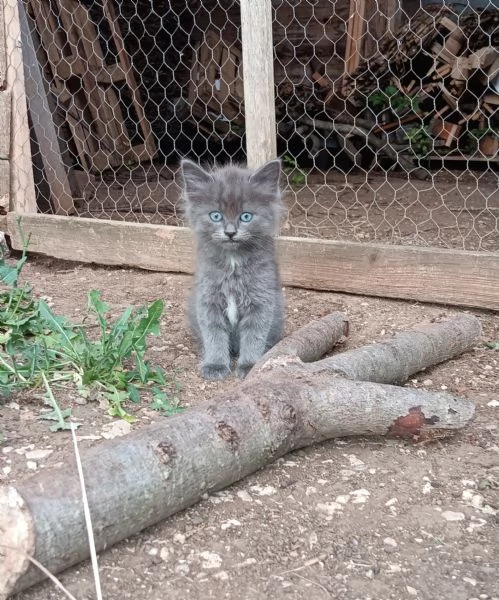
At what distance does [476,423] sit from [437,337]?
1.56 feet

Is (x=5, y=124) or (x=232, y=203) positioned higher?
(x=5, y=124)

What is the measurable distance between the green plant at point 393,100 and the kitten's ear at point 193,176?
151 inches

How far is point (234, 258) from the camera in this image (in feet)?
8.84

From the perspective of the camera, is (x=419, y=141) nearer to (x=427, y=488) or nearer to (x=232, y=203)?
(x=232, y=203)

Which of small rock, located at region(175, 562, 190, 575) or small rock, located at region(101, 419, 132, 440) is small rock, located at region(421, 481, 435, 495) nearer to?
small rock, located at region(175, 562, 190, 575)

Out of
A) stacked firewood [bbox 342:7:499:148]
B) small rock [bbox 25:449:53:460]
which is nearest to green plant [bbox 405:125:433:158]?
stacked firewood [bbox 342:7:499:148]

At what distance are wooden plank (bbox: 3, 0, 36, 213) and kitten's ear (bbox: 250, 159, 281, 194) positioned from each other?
6.34ft

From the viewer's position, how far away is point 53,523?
1404 mm

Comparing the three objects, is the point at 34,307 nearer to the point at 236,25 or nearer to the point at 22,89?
the point at 22,89

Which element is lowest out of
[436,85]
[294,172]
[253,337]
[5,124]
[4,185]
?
[253,337]

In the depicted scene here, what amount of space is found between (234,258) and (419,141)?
13.1 ft

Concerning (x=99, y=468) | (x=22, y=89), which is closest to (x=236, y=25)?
(x=22, y=89)

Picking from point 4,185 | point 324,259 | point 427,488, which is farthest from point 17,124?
point 427,488

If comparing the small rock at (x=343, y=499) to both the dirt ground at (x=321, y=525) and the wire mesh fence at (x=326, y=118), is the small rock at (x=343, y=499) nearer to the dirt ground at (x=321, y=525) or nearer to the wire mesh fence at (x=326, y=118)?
the dirt ground at (x=321, y=525)
